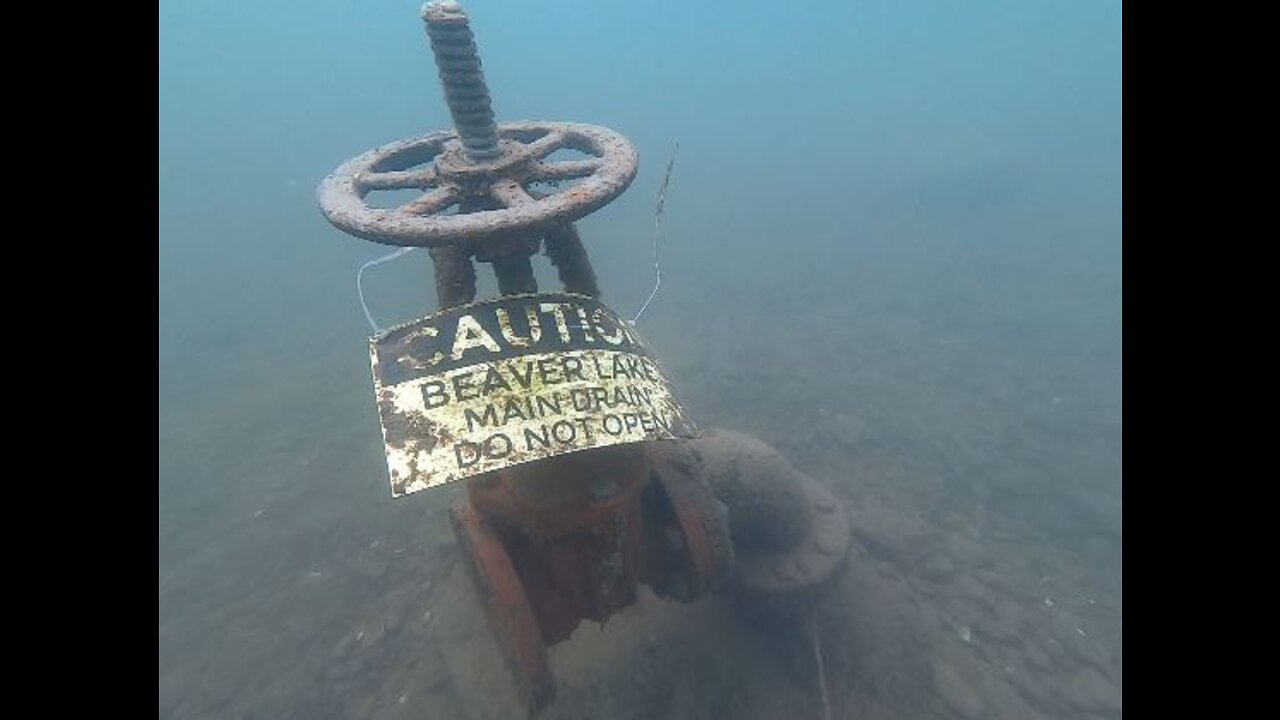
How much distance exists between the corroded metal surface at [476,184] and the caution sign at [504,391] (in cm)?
32

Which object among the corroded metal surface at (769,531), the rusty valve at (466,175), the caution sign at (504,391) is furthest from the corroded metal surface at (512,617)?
the corroded metal surface at (769,531)

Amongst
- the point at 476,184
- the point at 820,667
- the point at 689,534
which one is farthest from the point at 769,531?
the point at 476,184

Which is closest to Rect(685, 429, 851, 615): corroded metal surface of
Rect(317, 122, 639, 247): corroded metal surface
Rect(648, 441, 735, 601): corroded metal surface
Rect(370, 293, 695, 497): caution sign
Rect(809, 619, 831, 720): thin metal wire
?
Rect(809, 619, 831, 720): thin metal wire

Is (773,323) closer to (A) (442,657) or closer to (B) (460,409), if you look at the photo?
(A) (442,657)

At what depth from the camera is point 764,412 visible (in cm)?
781

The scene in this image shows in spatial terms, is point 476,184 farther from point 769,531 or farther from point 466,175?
point 769,531

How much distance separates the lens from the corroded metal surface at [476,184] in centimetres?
229

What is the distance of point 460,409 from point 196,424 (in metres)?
8.52

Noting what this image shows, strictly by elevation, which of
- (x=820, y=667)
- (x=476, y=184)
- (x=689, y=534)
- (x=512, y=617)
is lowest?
(x=820, y=667)

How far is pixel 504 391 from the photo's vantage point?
2285 mm

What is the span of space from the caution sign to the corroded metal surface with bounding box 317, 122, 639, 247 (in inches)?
12.5

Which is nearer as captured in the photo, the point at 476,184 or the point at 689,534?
the point at 476,184

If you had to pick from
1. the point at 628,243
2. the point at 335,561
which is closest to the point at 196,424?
the point at 335,561

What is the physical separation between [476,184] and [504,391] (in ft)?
3.21
